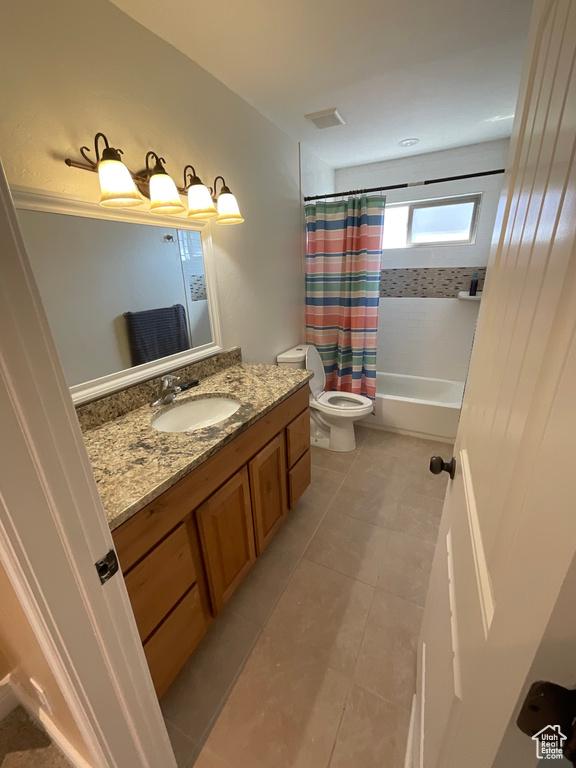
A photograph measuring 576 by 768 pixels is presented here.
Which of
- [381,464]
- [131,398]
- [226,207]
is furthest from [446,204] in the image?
[131,398]

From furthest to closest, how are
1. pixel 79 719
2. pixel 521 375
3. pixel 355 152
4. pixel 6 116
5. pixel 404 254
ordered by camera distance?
pixel 404 254
pixel 355 152
pixel 6 116
pixel 79 719
pixel 521 375

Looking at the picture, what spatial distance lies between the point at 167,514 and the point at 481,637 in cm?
81

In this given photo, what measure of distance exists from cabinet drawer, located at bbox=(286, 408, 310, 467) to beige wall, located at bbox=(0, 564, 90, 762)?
3.65 feet

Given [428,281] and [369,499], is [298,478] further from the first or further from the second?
[428,281]

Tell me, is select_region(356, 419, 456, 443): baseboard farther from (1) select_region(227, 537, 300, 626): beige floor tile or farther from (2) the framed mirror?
(2) the framed mirror

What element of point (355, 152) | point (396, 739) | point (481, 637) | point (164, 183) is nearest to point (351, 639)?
point (396, 739)

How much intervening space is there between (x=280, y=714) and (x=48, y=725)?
0.74m

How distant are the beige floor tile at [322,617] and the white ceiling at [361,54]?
7.87ft

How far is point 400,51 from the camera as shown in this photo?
4.62ft

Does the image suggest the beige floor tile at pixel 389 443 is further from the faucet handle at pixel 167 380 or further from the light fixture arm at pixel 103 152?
the light fixture arm at pixel 103 152

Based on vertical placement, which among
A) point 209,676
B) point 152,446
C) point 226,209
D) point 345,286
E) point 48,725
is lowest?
point 209,676

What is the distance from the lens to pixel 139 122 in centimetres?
124

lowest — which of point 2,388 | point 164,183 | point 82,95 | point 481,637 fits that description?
point 481,637

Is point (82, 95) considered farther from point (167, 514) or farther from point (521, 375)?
point (521, 375)
